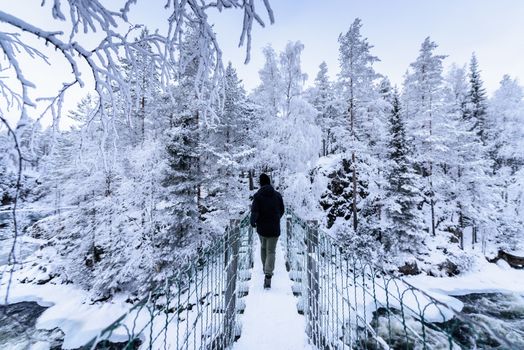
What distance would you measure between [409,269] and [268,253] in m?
15.0

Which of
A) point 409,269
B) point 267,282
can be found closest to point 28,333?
point 267,282

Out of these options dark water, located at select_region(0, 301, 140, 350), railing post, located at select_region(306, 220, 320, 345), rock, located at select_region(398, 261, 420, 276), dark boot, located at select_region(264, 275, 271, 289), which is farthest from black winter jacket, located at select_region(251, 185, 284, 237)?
rock, located at select_region(398, 261, 420, 276)

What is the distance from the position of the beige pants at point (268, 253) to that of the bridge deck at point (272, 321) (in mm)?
353

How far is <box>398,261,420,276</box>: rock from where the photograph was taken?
53.3ft

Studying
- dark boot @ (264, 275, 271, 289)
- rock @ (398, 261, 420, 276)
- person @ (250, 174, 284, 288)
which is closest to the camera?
dark boot @ (264, 275, 271, 289)

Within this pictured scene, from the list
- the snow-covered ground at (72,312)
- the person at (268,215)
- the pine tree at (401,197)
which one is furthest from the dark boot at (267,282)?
the pine tree at (401,197)

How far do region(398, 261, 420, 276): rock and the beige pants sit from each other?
1445 cm

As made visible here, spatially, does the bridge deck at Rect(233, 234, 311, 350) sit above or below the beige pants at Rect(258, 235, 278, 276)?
below

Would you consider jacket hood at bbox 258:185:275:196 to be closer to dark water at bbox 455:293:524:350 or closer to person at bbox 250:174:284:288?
person at bbox 250:174:284:288

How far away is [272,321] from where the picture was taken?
147 inches

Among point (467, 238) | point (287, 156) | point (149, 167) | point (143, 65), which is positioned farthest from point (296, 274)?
point (467, 238)

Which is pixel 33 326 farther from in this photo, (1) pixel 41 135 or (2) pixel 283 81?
(2) pixel 283 81

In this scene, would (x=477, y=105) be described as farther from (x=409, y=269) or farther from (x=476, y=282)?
(x=409, y=269)

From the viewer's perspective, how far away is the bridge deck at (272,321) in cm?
328
